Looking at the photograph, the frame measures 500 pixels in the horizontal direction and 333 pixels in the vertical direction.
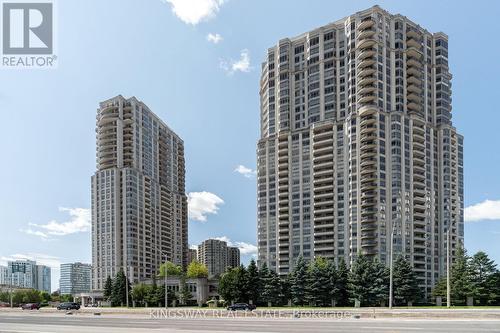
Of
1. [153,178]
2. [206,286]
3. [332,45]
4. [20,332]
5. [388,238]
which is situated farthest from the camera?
[153,178]

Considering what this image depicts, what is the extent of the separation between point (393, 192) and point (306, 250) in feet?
90.9

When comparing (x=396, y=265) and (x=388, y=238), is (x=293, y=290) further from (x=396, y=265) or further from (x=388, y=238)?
(x=388, y=238)

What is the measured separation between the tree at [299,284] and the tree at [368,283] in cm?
891

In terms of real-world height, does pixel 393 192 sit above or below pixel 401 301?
above

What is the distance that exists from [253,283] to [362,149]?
4852 cm

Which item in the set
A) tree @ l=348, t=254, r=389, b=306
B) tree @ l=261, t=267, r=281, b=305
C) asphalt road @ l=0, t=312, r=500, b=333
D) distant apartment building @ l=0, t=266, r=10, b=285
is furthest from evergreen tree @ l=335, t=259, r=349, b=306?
distant apartment building @ l=0, t=266, r=10, b=285

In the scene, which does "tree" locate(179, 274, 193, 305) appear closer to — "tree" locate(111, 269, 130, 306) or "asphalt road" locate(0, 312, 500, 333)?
"tree" locate(111, 269, 130, 306)

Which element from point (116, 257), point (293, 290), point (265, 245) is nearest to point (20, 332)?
point (293, 290)

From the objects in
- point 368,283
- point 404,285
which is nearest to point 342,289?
point 368,283

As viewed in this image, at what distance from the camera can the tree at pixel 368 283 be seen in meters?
80.1

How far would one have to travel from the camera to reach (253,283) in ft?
292

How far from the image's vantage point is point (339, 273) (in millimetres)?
85000

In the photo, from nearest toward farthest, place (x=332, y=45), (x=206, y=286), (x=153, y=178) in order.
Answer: (x=206, y=286) < (x=332, y=45) < (x=153, y=178)

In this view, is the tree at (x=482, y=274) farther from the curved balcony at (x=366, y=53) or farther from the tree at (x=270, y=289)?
the curved balcony at (x=366, y=53)
